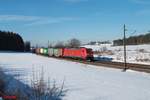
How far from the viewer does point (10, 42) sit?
161 metres

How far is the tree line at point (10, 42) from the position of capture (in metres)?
159

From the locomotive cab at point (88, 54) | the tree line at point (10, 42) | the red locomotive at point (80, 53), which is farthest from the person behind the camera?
the tree line at point (10, 42)

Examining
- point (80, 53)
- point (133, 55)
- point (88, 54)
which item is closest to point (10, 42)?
point (133, 55)

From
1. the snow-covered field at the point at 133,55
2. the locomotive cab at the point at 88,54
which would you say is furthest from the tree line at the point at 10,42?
the locomotive cab at the point at 88,54

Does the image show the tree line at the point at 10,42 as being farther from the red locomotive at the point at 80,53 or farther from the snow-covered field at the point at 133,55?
the red locomotive at the point at 80,53

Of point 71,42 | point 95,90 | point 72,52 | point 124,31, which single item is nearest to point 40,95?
point 95,90

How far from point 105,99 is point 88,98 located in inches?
32.7

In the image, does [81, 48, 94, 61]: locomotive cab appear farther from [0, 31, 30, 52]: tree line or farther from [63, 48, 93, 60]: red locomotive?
[0, 31, 30, 52]: tree line

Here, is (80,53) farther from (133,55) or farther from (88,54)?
(133,55)

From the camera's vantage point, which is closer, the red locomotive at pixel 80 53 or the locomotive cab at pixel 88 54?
the locomotive cab at pixel 88 54

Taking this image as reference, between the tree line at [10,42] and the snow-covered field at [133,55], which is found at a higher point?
the tree line at [10,42]

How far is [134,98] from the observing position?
13438 mm

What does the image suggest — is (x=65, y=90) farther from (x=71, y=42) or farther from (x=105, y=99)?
(x=71, y=42)

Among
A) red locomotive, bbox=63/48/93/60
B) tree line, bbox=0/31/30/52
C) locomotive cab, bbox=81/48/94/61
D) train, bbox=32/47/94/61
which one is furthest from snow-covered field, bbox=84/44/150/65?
tree line, bbox=0/31/30/52
